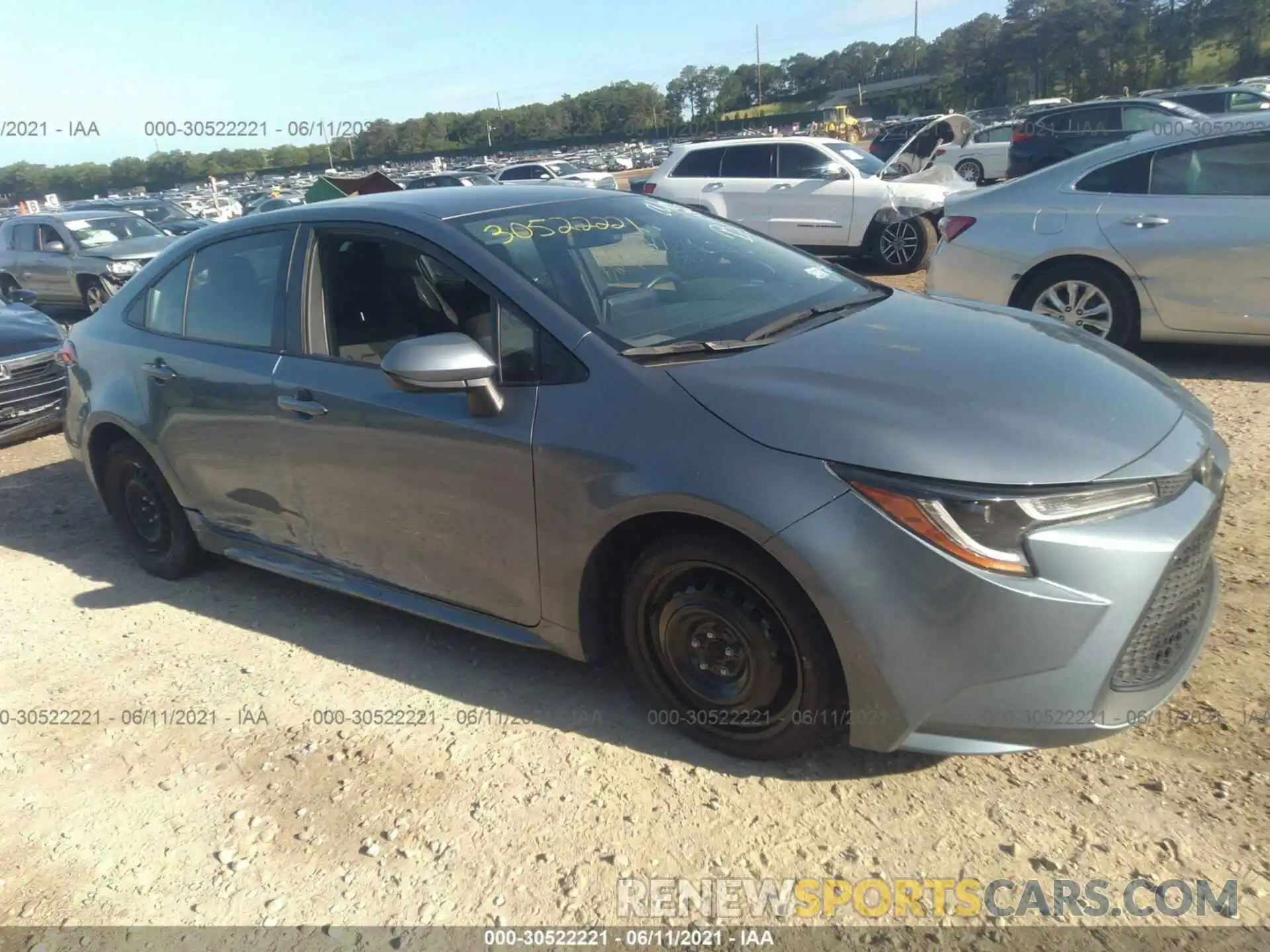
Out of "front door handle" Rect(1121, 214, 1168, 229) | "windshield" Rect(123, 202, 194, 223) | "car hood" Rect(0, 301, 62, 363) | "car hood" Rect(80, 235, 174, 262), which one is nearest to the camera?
"front door handle" Rect(1121, 214, 1168, 229)

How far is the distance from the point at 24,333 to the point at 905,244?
9.03 meters

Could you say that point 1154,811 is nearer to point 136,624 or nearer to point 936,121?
point 136,624

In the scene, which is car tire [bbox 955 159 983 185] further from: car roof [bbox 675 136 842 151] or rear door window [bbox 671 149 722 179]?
rear door window [bbox 671 149 722 179]

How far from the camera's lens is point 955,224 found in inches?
259

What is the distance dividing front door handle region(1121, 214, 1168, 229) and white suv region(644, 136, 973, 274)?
5.31m

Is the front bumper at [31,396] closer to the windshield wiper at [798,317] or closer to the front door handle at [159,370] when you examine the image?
the front door handle at [159,370]

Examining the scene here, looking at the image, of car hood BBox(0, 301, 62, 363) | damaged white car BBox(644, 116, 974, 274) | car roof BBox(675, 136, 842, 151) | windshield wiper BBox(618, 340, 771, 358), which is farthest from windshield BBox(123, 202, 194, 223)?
windshield wiper BBox(618, 340, 771, 358)

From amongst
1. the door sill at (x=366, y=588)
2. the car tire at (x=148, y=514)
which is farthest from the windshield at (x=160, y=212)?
the door sill at (x=366, y=588)

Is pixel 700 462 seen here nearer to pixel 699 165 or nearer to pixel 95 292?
pixel 699 165

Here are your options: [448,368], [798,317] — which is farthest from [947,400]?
[448,368]

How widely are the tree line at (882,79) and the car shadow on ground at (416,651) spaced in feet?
180

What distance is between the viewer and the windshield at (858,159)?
11773 mm

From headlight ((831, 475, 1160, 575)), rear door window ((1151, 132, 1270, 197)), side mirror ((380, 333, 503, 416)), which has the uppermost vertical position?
rear door window ((1151, 132, 1270, 197))

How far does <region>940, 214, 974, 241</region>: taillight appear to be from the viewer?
6.49 meters
